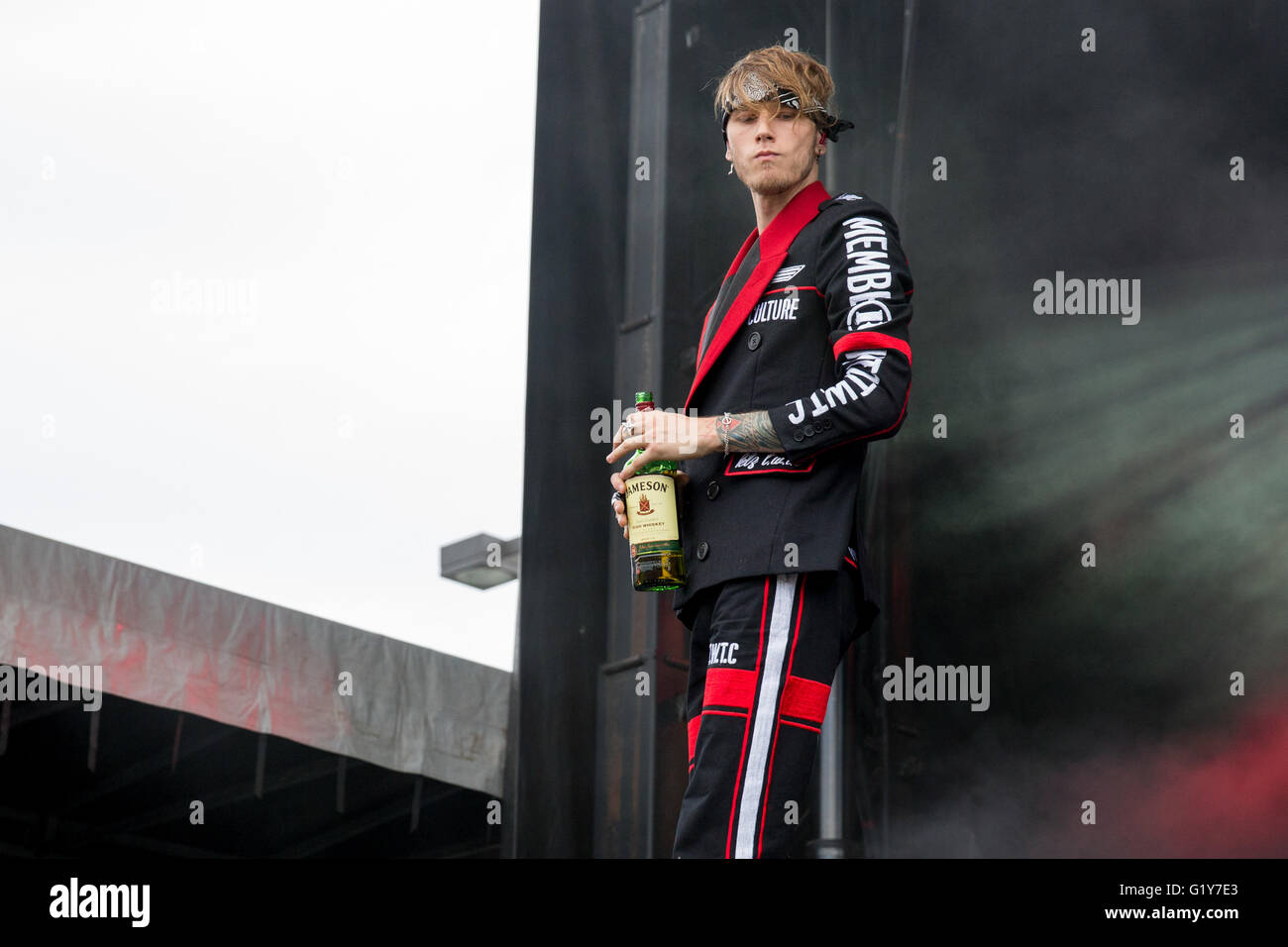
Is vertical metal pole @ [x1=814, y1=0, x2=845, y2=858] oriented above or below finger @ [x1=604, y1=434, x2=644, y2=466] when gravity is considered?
below

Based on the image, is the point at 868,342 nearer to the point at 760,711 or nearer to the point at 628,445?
the point at 628,445

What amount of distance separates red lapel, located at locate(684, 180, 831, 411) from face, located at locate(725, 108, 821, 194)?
3cm

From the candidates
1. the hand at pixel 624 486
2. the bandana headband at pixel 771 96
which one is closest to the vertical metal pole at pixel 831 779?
the hand at pixel 624 486

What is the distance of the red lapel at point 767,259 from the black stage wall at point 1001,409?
8.64ft

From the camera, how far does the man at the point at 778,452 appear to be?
2031 millimetres

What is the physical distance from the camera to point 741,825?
199cm

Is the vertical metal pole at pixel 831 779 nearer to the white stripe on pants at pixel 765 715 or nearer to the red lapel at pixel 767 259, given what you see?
the red lapel at pixel 767 259

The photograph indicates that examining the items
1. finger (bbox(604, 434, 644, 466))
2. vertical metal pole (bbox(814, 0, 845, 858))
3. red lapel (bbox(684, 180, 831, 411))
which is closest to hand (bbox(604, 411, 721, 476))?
finger (bbox(604, 434, 644, 466))

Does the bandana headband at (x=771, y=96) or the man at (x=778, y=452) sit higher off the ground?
the bandana headband at (x=771, y=96)

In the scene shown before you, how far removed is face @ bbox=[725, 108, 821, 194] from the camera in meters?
2.30

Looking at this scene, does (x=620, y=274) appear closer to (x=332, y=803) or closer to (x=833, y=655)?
(x=332, y=803)

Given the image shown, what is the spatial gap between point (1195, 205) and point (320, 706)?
11.3 feet

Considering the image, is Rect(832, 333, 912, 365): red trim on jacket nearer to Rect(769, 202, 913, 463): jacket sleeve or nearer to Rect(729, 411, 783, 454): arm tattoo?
Rect(769, 202, 913, 463): jacket sleeve
